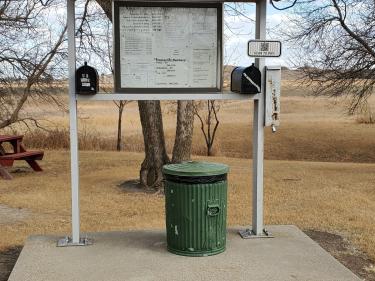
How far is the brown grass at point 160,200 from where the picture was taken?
7449 mm

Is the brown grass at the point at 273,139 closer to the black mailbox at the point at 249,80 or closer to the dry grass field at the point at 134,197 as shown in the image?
the dry grass field at the point at 134,197

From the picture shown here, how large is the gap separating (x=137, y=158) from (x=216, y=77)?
9.13 metres

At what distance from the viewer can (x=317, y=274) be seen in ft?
15.9

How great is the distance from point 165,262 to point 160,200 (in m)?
4.38

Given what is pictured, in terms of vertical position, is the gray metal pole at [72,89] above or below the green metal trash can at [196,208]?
above

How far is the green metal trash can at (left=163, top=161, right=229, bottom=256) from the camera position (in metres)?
5.14

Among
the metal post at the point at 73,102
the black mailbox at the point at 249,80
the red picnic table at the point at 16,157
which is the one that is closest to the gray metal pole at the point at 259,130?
the black mailbox at the point at 249,80

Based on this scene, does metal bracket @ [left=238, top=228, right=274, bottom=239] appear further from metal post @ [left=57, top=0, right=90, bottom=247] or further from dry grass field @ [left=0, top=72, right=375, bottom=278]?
metal post @ [left=57, top=0, right=90, bottom=247]

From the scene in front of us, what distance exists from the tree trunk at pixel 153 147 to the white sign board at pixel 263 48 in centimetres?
478

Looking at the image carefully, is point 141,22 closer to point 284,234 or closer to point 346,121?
point 284,234

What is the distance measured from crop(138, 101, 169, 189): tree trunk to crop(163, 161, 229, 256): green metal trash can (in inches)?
194

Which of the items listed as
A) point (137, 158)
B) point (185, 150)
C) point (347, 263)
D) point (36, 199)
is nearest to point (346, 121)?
point (137, 158)

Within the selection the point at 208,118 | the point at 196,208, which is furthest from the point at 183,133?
the point at 208,118

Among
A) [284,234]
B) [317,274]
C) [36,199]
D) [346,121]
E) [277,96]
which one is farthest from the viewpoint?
[346,121]
